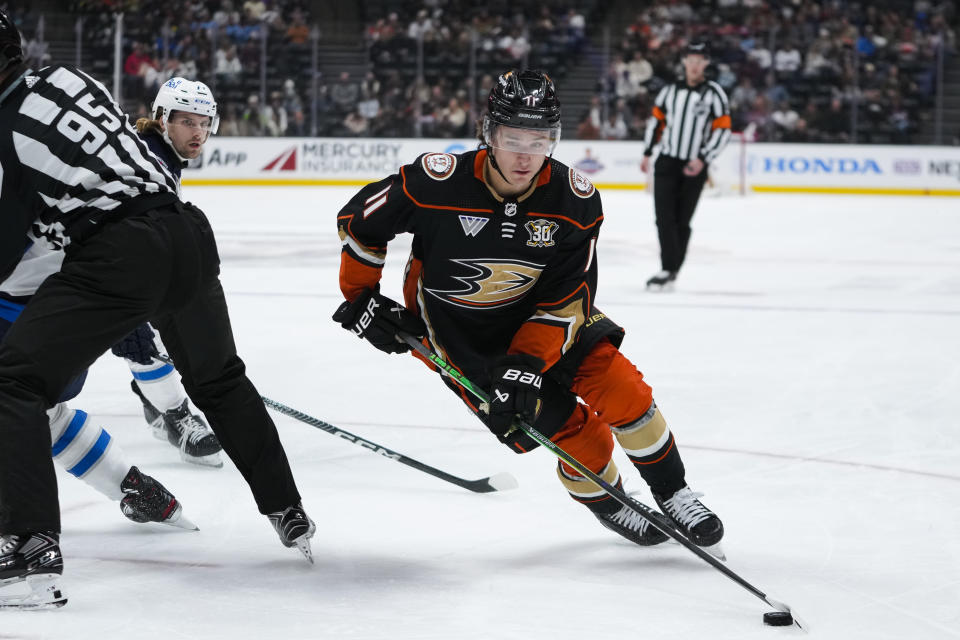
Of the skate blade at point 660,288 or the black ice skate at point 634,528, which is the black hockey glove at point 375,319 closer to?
the black ice skate at point 634,528

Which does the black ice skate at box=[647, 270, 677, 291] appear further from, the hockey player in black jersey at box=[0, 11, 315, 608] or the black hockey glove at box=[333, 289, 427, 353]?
the hockey player in black jersey at box=[0, 11, 315, 608]

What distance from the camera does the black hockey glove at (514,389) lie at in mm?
2361

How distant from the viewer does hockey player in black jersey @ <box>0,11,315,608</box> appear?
78.7 inches

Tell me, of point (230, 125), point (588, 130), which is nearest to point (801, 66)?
point (588, 130)

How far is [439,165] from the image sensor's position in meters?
2.47

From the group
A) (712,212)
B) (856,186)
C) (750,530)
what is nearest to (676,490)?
(750,530)

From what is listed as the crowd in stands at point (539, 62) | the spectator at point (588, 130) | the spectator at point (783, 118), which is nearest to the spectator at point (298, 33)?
the crowd in stands at point (539, 62)

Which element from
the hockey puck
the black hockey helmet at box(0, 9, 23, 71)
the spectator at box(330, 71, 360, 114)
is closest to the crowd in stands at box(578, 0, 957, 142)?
the spectator at box(330, 71, 360, 114)

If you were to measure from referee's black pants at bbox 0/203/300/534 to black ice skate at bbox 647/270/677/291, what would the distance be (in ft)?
15.0

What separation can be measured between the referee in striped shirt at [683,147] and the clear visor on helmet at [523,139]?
4373 millimetres

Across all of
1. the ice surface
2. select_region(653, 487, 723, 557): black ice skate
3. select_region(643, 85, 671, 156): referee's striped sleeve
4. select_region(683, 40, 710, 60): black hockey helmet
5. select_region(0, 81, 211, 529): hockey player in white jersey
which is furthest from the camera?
select_region(643, 85, 671, 156): referee's striped sleeve

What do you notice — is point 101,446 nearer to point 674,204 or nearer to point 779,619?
point 779,619

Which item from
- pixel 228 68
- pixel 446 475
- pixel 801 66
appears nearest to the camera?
pixel 446 475

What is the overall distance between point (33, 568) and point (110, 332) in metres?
0.42
